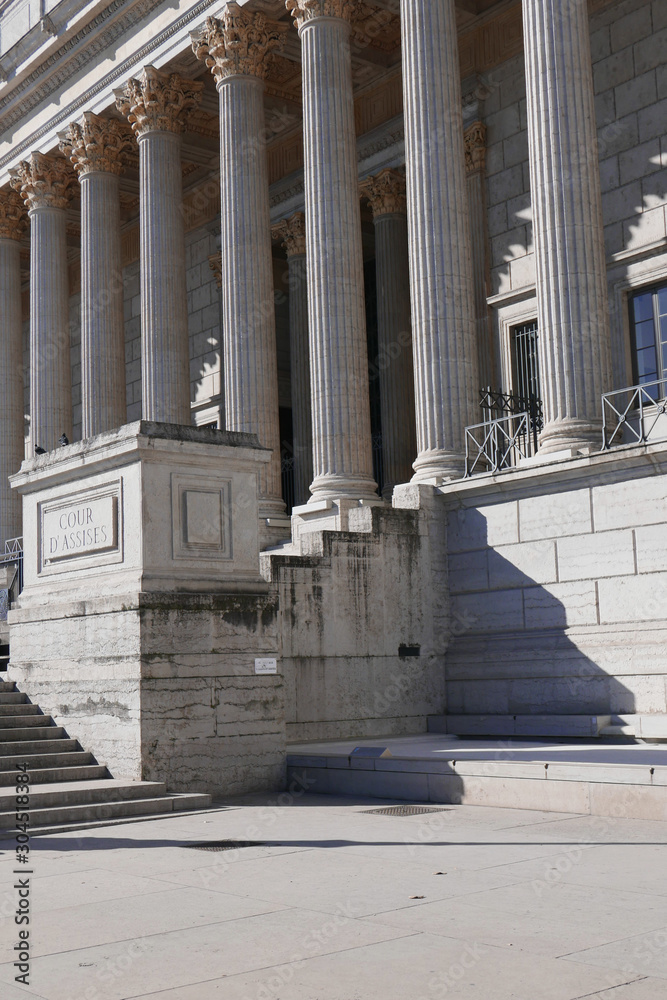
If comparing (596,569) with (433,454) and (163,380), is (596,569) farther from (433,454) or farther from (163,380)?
(163,380)

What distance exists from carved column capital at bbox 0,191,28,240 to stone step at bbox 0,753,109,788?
29800 millimetres

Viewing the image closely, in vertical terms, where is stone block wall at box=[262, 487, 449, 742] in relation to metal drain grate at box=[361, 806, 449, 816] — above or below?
above

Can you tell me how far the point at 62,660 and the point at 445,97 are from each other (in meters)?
14.3

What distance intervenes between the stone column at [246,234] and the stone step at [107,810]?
13205 millimetres

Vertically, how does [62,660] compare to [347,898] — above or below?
above

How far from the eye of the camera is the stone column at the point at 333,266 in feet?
82.7

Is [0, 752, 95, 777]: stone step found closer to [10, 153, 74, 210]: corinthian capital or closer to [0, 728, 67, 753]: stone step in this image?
[0, 728, 67, 753]: stone step

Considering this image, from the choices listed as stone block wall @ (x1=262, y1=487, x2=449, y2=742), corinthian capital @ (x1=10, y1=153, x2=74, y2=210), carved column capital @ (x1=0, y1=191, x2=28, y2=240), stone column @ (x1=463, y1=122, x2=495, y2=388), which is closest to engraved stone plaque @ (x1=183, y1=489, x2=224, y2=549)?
stone block wall @ (x1=262, y1=487, x2=449, y2=742)

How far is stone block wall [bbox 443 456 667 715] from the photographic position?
61.3 feet

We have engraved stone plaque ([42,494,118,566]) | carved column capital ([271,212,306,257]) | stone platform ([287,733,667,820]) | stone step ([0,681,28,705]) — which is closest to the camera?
stone platform ([287,733,667,820])

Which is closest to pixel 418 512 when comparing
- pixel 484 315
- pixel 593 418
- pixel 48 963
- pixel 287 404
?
pixel 593 418

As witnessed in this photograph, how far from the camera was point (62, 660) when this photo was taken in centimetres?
1683

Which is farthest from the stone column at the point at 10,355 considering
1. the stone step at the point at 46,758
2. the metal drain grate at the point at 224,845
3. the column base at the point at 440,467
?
the metal drain grate at the point at 224,845

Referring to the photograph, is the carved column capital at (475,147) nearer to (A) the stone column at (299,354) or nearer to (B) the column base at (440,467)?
(A) the stone column at (299,354)
